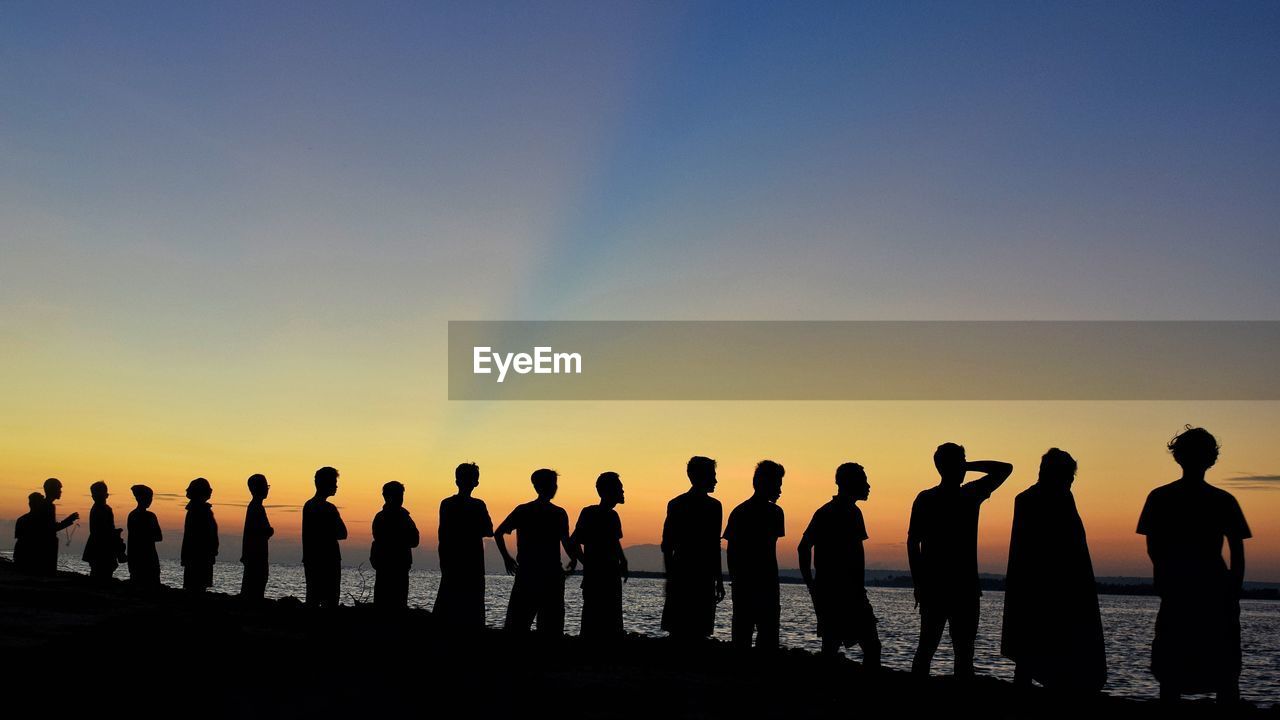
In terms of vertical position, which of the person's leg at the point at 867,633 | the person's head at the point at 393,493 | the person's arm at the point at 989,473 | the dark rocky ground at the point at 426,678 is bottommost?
the dark rocky ground at the point at 426,678

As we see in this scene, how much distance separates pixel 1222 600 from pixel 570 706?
4.68 m

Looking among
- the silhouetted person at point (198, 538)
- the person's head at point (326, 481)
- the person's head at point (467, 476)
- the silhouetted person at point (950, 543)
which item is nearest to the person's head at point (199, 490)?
the silhouetted person at point (198, 538)

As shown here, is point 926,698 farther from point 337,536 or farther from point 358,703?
point 337,536

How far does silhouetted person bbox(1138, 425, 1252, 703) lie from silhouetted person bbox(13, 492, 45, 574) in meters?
17.6

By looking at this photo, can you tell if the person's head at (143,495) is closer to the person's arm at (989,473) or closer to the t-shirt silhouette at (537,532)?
the t-shirt silhouette at (537,532)

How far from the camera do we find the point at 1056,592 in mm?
8062

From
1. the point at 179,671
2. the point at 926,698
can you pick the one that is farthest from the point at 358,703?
the point at 926,698

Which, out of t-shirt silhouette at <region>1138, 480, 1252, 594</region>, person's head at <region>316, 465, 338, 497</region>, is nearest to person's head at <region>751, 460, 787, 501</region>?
t-shirt silhouette at <region>1138, 480, 1252, 594</region>

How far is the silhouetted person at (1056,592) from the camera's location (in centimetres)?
797

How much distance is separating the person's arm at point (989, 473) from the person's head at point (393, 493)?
6271mm

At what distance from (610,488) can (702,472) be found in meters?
1.00

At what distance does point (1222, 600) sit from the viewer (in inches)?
290

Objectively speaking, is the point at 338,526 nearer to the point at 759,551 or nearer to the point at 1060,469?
the point at 759,551

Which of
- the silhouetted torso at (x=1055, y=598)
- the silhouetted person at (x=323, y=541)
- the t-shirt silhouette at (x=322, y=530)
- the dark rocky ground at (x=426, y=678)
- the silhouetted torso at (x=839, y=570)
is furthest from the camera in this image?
the t-shirt silhouette at (x=322, y=530)
